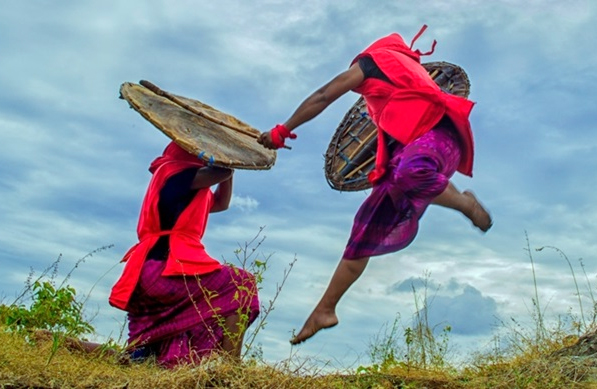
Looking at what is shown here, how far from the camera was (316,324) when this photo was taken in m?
5.38

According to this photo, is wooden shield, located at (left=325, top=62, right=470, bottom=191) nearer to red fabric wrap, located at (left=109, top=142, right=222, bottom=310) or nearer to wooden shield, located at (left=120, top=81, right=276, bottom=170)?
wooden shield, located at (left=120, top=81, right=276, bottom=170)

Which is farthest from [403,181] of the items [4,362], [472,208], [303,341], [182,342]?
[4,362]

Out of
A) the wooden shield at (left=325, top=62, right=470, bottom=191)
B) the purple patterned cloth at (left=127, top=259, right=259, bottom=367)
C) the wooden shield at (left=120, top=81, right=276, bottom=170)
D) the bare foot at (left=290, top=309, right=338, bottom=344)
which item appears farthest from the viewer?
the wooden shield at (left=325, top=62, right=470, bottom=191)

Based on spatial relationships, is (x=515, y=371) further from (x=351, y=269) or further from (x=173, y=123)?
(x=173, y=123)

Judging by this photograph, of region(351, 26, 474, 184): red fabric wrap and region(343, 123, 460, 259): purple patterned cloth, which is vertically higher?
region(351, 26, 474, 184): red fabric wrap

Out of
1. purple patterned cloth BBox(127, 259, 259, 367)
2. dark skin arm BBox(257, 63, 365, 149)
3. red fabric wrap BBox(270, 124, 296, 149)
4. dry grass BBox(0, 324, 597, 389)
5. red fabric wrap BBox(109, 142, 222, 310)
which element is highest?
dark skin arm BBox(257, 63, 365, 149)

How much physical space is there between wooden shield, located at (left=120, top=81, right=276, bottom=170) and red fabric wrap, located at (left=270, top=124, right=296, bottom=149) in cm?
53

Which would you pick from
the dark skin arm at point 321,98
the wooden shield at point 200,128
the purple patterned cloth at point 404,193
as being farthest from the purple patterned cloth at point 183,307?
the dark skin arm at point 321,98

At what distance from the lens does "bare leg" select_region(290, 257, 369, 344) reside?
5379mm

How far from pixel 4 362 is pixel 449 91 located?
3895mm

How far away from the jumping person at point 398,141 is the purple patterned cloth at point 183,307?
114 centimetres

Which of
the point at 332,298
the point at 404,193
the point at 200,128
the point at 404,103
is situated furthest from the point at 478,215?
the point at 200,128

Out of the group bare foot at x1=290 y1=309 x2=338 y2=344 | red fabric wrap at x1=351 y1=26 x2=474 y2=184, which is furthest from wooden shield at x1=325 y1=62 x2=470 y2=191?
bare foot at x1=290 y1=309 x2=338 y2=344

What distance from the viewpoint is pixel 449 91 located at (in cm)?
660
